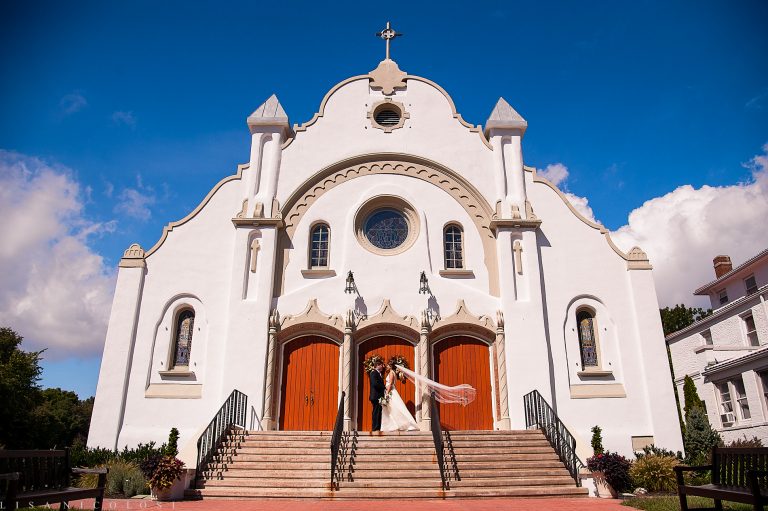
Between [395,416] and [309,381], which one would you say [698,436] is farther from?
[309,381]


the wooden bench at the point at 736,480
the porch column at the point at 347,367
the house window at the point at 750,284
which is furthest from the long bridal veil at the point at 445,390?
the house window at the point at 750,284

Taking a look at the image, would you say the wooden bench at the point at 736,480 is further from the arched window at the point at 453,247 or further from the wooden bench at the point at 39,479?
the arched window at the point at 453,247

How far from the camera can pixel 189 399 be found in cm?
1562

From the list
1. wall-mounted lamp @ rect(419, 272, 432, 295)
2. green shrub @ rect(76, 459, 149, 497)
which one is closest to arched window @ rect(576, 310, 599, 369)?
wall-mounted lamp @ rect(419, 272, 432, 295)

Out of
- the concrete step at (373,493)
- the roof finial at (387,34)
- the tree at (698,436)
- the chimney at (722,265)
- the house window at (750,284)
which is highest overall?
the roof finial at (387,34)

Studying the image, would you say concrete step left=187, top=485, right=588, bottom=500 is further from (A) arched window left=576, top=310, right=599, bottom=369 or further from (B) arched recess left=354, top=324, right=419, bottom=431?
(A) arched window left=576, top=310, right=599, bottom=369

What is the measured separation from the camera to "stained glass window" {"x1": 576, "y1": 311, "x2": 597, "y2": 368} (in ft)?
54.2

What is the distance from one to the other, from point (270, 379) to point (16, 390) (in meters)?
19.4

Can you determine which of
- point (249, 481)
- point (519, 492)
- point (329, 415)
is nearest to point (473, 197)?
point (329, 415)

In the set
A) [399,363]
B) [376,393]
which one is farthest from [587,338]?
[376,393]

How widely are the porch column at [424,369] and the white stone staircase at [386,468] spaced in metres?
2.11

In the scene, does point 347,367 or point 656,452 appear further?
point 347,367

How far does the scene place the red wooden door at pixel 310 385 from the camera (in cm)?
1578

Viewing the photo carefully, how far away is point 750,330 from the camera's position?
24.7 metres
